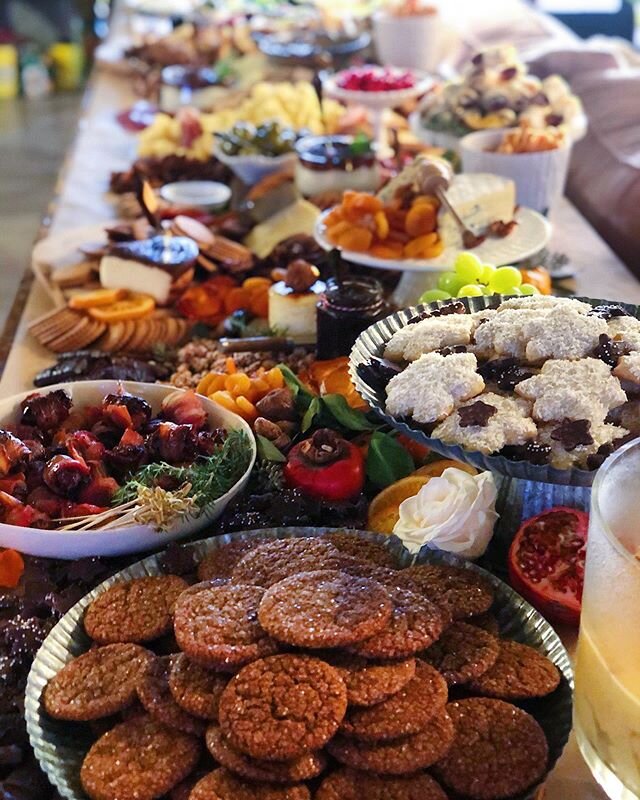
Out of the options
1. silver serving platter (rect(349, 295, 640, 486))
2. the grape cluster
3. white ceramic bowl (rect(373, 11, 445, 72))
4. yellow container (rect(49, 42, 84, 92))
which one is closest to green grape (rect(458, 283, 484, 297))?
the grape cluster

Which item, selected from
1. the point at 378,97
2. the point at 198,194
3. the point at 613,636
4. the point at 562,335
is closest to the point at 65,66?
the point at 378,97

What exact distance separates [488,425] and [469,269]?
56cm

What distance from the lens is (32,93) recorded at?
229 inches

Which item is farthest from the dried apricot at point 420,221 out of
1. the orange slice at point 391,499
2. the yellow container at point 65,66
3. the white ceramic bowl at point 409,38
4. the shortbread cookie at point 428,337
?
the yellow container at point 65,66

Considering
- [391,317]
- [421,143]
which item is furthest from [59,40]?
[391,317]

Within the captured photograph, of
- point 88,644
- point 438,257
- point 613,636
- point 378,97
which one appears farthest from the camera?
point 378,97

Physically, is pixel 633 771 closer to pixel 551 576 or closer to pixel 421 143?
pixel 551 576

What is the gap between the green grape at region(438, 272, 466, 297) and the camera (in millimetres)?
1512

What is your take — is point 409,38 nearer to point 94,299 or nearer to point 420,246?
point 420,246

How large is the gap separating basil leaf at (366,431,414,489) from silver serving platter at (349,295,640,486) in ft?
0.42

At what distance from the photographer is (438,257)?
5.47ft

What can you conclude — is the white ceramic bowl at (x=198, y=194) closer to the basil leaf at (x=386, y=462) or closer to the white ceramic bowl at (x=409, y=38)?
the basil leaf at (x=386, y=462)

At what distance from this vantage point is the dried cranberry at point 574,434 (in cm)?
98

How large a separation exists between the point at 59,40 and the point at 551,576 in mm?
6111
